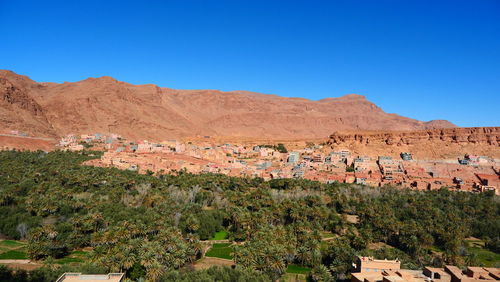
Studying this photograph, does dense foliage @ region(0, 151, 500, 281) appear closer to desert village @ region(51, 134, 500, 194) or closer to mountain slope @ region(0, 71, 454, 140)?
desert village @ region(51, 134, 500, 194)

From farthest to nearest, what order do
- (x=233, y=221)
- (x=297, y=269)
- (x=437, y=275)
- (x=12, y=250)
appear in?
(x=233, y=221) < (x=12, y=250) < (x=297, y=269) < (x=437, y=275)

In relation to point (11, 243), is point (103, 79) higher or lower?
higher

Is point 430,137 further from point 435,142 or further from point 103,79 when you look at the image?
Result: point 103,79

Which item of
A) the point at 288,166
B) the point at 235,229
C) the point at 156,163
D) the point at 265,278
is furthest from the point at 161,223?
the point at 288,166

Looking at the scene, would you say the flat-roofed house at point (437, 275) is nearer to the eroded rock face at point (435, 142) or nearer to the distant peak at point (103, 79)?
the eroded rock face at point (435, 142)

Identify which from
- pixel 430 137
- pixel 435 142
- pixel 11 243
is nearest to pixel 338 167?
pixel 435 142

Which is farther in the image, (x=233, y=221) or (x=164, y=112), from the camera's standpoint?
(x=164, y=112)
